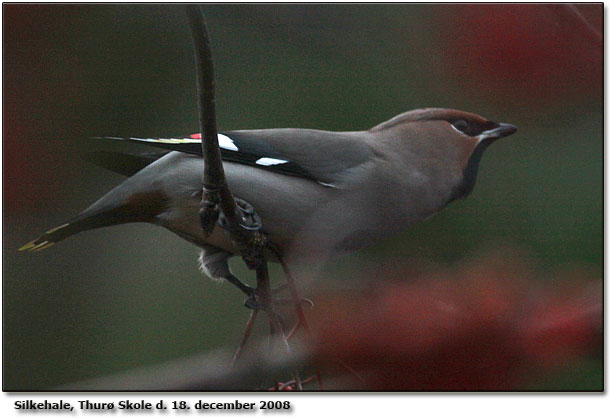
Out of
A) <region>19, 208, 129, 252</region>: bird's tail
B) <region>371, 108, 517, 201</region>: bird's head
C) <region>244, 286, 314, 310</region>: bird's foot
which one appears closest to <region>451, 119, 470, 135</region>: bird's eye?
<region>371, 108, 517, 201</region>: bird's head

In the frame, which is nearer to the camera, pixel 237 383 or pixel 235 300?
pixel 237 383

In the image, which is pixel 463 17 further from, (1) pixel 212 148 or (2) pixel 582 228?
(1) pixel 212 148

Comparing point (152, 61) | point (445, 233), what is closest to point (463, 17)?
point (445, 233)

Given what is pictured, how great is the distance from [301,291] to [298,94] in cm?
42

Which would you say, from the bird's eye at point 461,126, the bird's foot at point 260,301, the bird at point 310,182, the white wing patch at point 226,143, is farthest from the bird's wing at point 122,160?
the bird's eye at point 461,126

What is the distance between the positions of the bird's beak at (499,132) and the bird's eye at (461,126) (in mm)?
35

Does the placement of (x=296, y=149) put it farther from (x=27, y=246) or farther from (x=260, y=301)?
(x=27, y=246)

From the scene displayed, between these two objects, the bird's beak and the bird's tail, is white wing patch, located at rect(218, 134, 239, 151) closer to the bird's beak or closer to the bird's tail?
the bird's tail

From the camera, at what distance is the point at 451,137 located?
1640mm

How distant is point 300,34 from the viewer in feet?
5.50

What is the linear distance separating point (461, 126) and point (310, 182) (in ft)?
1.14

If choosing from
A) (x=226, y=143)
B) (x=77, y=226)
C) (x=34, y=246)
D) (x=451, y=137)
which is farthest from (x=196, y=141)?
(x=451, y=137)

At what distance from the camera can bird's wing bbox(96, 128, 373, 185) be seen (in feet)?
5.14

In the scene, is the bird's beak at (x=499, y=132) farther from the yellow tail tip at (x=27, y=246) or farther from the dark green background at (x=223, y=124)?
the yellow tail tip at (x=27, y=246)
